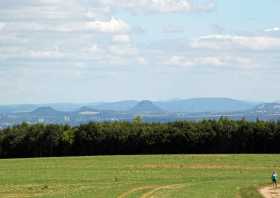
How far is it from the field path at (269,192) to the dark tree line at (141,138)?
57.2 metres

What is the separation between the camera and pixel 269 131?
364 ft

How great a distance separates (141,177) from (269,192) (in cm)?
1736

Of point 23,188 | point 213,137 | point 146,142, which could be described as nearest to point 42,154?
point 146,142

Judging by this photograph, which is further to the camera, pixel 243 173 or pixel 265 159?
pixel 265 159

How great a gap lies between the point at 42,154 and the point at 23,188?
67067 millimetres

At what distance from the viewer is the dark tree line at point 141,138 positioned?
4424 inches

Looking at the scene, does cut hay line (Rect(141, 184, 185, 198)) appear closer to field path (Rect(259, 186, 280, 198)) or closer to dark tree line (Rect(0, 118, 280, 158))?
field path (Rect(259, 186, 280, 198))

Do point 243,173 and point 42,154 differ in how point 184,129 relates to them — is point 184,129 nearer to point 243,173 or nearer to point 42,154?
point 42,154

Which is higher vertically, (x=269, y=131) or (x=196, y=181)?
(x=269, y=131)

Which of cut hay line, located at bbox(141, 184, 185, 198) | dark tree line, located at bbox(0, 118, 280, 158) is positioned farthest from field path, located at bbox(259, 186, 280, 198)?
dark tree line, located at bbox(0, 118, 280, 158)

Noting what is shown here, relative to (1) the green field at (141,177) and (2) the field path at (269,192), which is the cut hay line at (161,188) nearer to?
(1) the green field at (141,177)

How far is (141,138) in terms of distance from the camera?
381ft

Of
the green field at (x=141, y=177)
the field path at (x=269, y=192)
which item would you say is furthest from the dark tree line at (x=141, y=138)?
the field path at (x=269, y=192)

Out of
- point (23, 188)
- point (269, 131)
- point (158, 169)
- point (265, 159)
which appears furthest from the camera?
point (269, 131)
